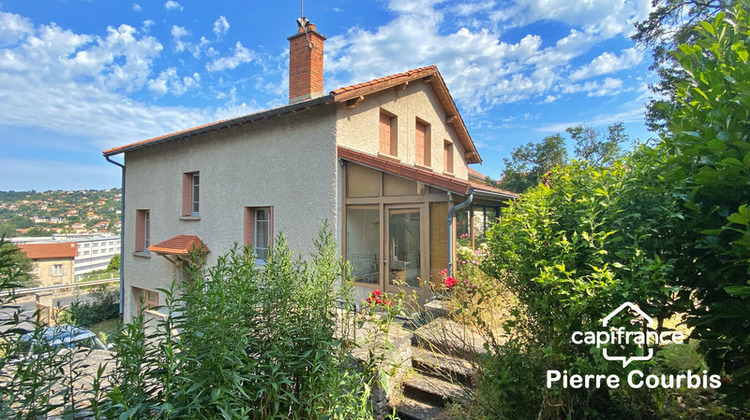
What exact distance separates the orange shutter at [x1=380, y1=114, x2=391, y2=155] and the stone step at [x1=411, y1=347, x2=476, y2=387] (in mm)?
6390

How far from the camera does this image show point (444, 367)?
168 inches

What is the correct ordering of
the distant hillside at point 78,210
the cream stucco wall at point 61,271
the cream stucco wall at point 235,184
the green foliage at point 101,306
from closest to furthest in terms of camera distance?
1. the cream stucco wall at point 235,184
2. the distant hillside at point 78,210
3. the green foliage at point 101,306
4. the cream stucco wall at point 61,271

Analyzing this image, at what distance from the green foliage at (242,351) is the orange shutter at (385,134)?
6.90m

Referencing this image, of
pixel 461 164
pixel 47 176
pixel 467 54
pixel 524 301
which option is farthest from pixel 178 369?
pixel 461 164

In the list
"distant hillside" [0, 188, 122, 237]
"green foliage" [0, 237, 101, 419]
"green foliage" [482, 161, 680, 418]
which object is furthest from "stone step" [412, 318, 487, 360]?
"distant hillside" [0, 188, 122, 237]

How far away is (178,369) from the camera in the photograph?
2.11 metres

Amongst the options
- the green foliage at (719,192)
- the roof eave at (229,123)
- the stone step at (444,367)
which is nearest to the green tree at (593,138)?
the roof eave at (229,123)

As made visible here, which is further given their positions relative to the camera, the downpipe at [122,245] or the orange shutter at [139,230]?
the downpipe at [122,245]

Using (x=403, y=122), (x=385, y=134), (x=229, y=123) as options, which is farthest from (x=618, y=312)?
(x=229, y=123)

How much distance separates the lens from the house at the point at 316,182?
7.48 metres

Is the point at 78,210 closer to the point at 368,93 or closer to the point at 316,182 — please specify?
the point at 316,182

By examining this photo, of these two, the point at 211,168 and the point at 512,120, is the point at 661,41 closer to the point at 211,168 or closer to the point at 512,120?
the point at 512,120

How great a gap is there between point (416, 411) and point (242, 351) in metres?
2.52

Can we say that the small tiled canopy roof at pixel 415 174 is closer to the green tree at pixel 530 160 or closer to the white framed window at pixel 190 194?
the white framed window at pixel 190 194
